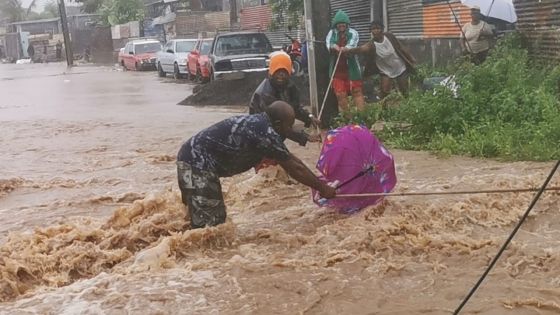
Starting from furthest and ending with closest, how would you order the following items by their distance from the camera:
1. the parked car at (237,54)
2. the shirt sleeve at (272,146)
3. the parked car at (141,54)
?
1. the parked car at (141,54)
2. the parked car at (237,54)
3. the shirt sleeve at (272,146)

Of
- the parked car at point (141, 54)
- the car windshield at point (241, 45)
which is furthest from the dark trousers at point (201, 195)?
the parked car at point (141, 54)

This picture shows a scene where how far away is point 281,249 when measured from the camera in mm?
6637

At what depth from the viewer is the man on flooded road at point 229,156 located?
639cm

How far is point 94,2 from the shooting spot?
218 feet

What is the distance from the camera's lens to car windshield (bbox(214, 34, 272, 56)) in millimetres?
23500

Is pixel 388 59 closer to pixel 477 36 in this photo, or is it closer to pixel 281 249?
pixel 477 36

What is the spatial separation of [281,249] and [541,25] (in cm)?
877

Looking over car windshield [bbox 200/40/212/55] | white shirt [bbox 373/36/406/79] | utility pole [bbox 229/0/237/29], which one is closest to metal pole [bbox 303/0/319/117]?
white shirt [bbox 373/36/406/79]

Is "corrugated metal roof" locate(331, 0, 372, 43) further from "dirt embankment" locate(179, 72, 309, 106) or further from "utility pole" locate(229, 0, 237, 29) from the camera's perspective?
"utility pole" locate(229, 0, 237, 29)

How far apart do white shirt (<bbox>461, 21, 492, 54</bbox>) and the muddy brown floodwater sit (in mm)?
4453

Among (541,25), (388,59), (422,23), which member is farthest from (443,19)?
(388,59)

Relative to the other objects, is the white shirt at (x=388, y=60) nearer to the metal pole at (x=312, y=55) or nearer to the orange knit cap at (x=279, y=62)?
the metal pole at (x=312, y=55)

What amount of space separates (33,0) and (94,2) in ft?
74.9

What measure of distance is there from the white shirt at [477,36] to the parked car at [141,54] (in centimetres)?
2803
